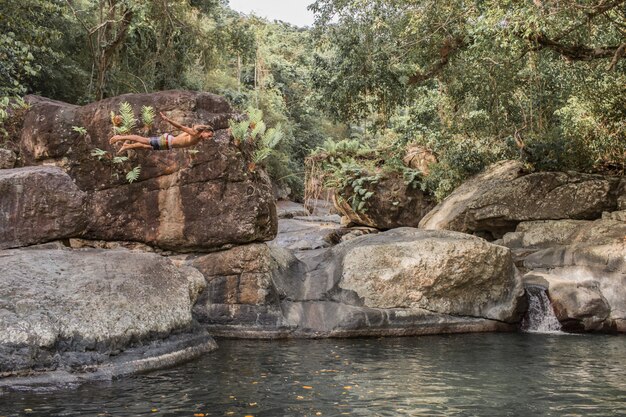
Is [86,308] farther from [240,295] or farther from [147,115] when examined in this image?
[147,115]

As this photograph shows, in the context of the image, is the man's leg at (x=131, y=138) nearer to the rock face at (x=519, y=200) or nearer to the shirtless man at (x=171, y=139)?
the shirtless man at (x=171, y=139)

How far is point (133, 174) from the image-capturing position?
1355cm

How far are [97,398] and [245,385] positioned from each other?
1891 millimetres

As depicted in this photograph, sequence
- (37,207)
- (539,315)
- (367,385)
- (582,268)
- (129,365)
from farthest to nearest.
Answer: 1. (582,268)
2. (539,315)
3. (37,207)
4. (129,365)
5. (367,385)

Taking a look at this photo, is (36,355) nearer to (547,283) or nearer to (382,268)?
(382,268)

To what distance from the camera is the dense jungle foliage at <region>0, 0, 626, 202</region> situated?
13586 mm

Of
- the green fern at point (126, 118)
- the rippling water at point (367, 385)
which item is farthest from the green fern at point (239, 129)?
the rippling water at point (367, 385)

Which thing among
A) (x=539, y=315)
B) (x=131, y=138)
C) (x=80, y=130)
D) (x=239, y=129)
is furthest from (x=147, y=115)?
(x=539, y=315)

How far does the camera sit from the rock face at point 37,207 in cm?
1236

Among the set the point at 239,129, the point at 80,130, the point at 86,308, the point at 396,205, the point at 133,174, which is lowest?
the point at 86,308

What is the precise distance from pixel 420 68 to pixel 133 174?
8.20m

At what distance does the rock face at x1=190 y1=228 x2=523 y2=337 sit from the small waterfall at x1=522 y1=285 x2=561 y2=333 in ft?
1.13

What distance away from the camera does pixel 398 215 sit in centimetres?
2369

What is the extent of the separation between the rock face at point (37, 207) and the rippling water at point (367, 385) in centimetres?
411
